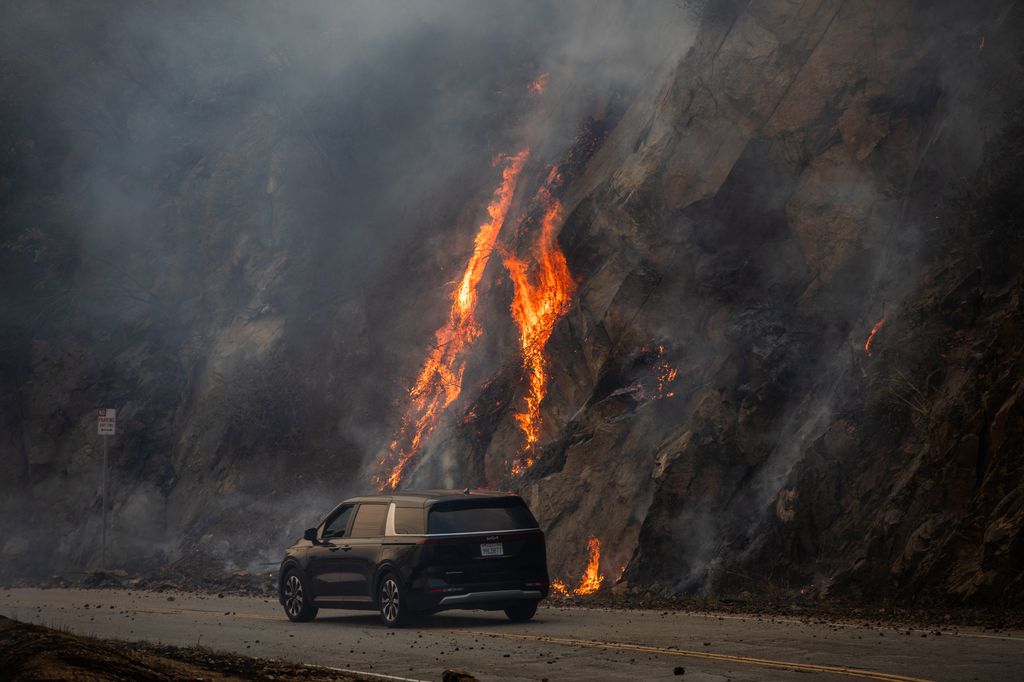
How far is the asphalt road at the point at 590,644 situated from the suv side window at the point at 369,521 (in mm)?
1249

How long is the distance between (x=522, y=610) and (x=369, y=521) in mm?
2479

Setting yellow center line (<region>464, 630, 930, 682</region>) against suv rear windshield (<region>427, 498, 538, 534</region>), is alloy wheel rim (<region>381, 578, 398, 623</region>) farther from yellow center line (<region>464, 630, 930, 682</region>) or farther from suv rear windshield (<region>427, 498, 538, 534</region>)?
yellow center line (<region>464, 630, 930, 682</region>)

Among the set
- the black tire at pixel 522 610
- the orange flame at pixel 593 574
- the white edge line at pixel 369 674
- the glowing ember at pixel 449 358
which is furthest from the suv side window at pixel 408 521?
the glowing ember at pixel 449 358

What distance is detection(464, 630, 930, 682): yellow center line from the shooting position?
9.88 metres

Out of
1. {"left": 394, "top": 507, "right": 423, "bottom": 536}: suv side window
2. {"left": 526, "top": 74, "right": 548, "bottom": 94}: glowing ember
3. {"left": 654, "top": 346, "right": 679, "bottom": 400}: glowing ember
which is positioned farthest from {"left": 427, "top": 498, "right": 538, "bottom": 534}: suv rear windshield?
{"left": 526, "top": 74, "right": 548, "bottom": 94}: glowing ember

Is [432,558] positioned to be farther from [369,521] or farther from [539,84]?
[539,84]

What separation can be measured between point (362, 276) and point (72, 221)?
12.4 m

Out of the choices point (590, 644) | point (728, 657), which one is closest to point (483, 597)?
point (590, 644)

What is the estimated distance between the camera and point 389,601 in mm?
16406

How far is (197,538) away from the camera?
3142 centimetres

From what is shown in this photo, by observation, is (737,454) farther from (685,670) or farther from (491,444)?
(685,670)

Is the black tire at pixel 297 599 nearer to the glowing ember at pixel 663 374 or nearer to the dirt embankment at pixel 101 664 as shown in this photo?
the dirt embankment at pixel 101 664

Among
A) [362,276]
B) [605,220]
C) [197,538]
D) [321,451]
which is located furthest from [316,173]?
[605,220]

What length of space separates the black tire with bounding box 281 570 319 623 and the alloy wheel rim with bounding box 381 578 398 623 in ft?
5.59
